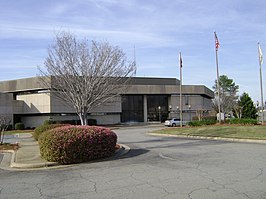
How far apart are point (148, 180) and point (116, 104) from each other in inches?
2017

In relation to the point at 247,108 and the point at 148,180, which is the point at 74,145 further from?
the point at 247,108

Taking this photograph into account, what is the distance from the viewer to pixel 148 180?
27.3ft

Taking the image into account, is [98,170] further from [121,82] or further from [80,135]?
[121,82]

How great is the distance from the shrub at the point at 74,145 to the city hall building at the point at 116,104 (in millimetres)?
26741

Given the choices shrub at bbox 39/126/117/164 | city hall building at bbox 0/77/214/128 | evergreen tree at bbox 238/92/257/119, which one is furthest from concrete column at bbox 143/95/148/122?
shrub at bbox 39/126/117/164

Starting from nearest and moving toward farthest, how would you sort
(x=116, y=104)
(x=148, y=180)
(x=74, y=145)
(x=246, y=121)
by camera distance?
1. (x=148, y=180)
2. (x=74, y=145)
3. (x=246, y=121)
4. (x=116, y=104)

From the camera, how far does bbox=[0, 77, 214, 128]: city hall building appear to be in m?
51.5

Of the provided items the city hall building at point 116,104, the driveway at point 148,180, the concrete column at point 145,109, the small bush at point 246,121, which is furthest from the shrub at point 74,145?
the concrete column at point 145,109

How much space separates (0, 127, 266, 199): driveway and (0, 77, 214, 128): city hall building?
28980 mm

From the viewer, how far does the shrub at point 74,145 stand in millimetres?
11805

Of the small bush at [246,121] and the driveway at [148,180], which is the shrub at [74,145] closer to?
the driveway at [148,180]

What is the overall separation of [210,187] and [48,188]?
3898 mm

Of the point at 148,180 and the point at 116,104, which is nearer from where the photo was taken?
the point at 148,180

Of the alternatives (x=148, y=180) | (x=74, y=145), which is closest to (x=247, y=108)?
(x=74, y=145)
